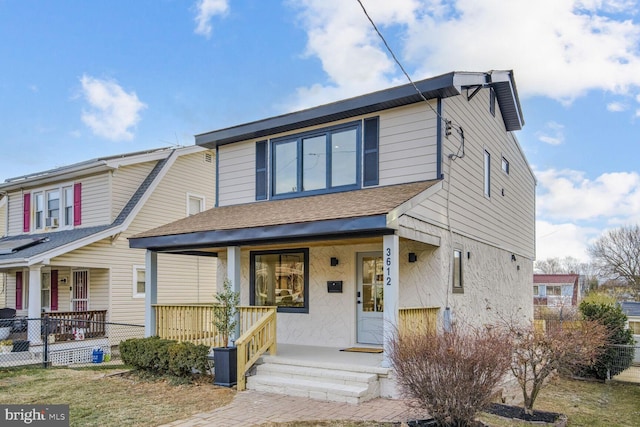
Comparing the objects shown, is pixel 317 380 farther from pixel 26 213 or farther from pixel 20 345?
pixel 26 213

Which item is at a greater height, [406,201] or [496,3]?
[496,3]

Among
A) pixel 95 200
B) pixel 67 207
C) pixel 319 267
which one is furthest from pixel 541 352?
pixel 67 207

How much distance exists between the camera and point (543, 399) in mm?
8867

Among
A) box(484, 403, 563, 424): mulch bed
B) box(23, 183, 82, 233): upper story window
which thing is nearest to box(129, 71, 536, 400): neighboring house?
box(484, 403, 563, 424): mulch bed

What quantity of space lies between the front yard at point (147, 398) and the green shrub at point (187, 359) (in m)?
0.27

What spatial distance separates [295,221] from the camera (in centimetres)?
853

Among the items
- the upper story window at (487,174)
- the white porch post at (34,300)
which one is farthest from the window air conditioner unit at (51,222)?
the upper story window at (487,174)

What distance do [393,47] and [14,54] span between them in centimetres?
1347

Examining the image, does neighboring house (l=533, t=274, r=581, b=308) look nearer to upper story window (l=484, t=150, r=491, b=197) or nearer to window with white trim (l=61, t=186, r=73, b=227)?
upper story window (l=484, t=150, r=491, b=197)

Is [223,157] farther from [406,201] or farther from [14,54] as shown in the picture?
[14,54]

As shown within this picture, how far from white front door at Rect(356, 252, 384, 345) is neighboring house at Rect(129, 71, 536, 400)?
0.02m

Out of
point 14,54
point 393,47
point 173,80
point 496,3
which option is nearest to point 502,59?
point 496,3

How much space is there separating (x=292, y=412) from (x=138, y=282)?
11.7m

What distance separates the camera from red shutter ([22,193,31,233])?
1855cm
